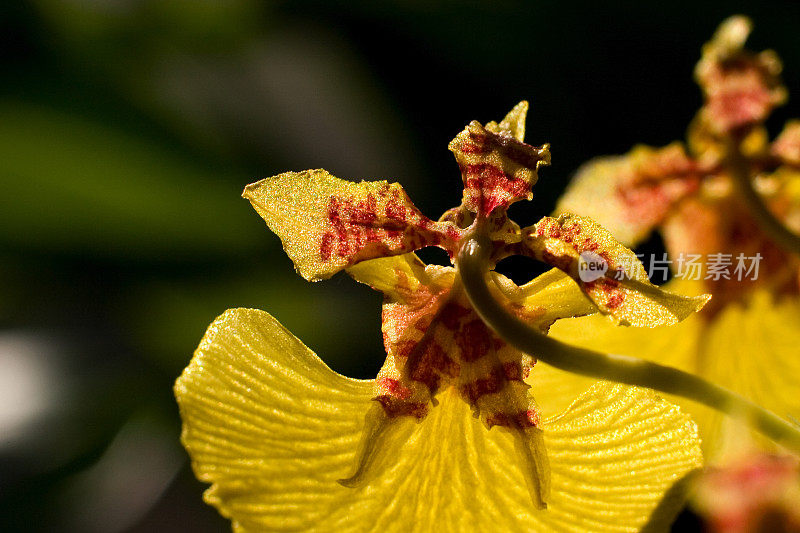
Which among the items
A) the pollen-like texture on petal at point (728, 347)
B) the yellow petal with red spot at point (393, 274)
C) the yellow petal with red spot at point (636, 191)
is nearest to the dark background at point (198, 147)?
the yellow petal with red spot at point (636, 191)

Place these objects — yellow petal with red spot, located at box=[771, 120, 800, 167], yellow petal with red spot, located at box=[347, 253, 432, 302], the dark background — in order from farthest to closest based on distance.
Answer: the dark background, yellow petal with red spot, located at box=[771, 120, 800, 167], yellow petal with red spot, located at box=[347, 253, 432, 302]

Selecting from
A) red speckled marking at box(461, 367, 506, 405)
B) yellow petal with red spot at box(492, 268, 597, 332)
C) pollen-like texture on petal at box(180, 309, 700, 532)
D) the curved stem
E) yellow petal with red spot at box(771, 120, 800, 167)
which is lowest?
pollen-like texture on petal at box(180, 309, 700, 532)

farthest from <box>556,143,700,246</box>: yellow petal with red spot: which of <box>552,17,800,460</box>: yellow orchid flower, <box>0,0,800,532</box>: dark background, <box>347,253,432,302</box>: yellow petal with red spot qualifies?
<box>347,253,432,302</box>: yellow petal with red spot

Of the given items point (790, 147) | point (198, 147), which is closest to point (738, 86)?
point (790, 147)

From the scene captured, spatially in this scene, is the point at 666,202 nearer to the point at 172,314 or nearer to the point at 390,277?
the point at 390,277

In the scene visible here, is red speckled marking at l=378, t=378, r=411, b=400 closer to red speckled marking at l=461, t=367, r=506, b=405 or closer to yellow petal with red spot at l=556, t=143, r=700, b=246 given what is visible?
red speckled marking at l=461, t=367, r=506, b=405

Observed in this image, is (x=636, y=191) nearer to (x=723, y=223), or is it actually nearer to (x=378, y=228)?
(x=723, y=223)

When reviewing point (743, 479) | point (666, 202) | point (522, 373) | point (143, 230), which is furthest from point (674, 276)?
point (143, 230)

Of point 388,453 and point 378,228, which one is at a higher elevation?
point 378,228
